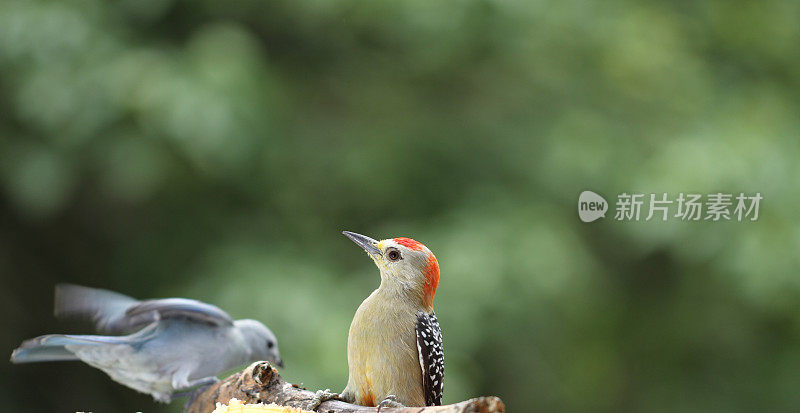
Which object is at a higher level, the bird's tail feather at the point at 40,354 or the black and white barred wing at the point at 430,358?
the black and white barred wing at the point at 430,358

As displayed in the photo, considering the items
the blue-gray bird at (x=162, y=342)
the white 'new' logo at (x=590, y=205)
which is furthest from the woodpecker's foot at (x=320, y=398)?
the white 'new' logo at (x=590, y=205)

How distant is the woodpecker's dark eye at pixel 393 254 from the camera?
1.70 m

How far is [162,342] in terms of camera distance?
2.01 m

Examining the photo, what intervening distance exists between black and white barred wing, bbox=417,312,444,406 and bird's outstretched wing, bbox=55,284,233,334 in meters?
0.56

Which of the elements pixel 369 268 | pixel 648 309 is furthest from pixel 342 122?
pixel 648 309

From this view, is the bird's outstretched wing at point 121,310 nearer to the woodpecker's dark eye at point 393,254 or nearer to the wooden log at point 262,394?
the wooden log at point 262,394

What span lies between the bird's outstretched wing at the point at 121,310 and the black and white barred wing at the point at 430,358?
1.83 ft

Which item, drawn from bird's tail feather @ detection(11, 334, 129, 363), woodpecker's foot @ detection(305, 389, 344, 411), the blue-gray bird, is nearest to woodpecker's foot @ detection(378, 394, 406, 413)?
woodpecker's foot @ detection(305, 389, 344, 411)

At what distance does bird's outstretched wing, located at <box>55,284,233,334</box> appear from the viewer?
183cm

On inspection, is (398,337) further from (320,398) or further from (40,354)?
(40,354)

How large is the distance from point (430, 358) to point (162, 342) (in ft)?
2.45

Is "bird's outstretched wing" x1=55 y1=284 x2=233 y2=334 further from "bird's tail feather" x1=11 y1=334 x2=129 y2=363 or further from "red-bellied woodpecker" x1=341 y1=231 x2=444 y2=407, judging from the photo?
"red-bellied woodpecker" x1=341 y1=231 x2=444 y2=407

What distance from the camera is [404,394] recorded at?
1600 mm

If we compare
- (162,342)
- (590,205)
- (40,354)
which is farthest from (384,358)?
(590,205)
